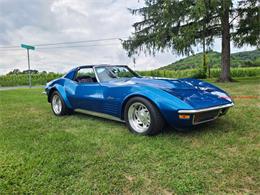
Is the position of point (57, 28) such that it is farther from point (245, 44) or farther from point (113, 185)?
point (113, 185)

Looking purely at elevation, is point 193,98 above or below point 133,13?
below

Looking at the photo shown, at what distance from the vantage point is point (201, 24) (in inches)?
477

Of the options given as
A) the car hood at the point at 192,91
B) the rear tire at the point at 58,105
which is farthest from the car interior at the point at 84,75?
the car hood at the point at 192,91

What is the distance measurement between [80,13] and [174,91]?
40.7ft

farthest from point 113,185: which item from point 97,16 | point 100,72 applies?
point 97,16

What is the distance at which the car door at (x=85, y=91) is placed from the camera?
12.8ft

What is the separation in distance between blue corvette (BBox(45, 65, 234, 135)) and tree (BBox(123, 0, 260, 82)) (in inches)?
322

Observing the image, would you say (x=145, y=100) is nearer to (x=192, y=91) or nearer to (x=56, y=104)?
(x=192, y=91)

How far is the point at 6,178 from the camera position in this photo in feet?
6.81

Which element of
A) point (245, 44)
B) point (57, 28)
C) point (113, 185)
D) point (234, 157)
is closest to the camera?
point (113, 185)

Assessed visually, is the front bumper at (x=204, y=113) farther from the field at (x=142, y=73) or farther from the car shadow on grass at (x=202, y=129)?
the field at (x=142, y=73)

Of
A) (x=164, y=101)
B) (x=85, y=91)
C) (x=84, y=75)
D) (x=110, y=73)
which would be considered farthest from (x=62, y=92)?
(x=164, y=101)

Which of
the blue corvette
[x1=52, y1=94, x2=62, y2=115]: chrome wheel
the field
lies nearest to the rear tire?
[x1=52, y1=94, x2=62, y2=115]: chrome wheel

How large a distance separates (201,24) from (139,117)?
34.7ft
